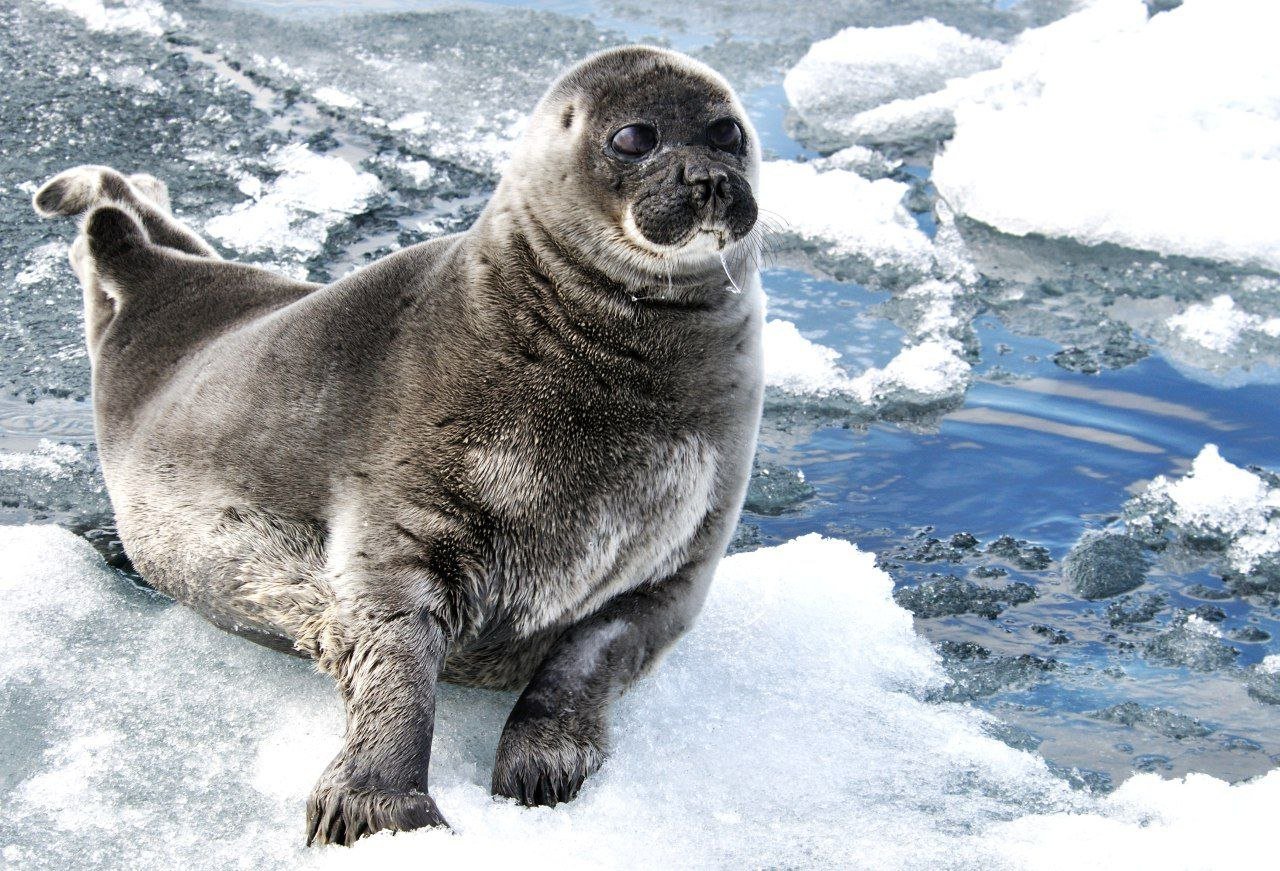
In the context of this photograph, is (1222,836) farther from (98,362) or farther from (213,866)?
(98,362)

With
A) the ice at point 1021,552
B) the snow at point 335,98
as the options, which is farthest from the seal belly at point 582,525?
the snow at point 335,98

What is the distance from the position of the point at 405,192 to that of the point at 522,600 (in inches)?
129

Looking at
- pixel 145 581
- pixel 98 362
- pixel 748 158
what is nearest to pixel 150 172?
pixel 98 362

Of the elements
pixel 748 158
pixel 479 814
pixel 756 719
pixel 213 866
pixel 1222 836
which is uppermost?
pixel 748 158

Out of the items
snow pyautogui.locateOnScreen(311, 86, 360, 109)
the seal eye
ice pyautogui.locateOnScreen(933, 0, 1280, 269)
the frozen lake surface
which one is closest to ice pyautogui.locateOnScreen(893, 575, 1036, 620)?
the frozen lake surface

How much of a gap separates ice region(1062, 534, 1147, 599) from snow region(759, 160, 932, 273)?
183 cm

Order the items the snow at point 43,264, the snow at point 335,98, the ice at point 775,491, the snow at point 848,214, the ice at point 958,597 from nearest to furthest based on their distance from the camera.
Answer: the ice at point 958,597 → the ice at point 775,491 → the snow at point 43,264 → the snow at point 848,214 → the snow at point 335,98

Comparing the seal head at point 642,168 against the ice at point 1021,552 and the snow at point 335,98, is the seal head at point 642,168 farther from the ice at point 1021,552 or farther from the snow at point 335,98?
the snow at point 335,98

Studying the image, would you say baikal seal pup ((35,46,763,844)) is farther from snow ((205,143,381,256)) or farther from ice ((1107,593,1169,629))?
snow ((205,143,381,256))

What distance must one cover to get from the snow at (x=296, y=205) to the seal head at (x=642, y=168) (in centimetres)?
247

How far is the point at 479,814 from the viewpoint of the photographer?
7.72 feet

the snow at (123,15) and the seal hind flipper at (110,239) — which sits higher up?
the seal hind flipper at (110,239)

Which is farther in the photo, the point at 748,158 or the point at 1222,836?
the point at 748,158

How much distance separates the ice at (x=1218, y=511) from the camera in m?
3.54
